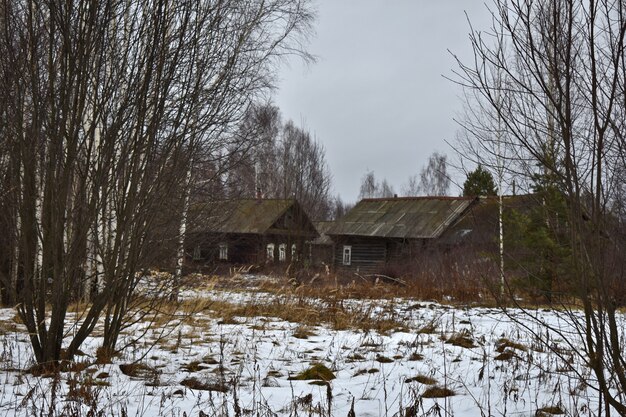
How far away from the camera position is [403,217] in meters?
23.3

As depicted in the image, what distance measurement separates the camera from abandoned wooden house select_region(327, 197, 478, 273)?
21.5 m

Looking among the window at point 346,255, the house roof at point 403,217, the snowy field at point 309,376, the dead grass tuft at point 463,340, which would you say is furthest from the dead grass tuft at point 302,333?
the window at point 346,255

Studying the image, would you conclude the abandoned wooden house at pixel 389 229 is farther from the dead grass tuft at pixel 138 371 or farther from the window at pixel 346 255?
the dead grass tuft at pixel 138 371

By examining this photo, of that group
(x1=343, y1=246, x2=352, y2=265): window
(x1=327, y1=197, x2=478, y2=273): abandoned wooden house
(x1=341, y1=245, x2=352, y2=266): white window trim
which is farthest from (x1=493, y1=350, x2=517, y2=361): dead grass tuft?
(x1=343, y1=246, x2=352, y2=265): window

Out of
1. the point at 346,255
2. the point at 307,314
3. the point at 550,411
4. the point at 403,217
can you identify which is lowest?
the point at 550,411

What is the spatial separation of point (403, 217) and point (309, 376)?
1974 cm

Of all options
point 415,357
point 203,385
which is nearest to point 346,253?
point 415,357

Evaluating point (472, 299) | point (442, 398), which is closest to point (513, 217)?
point (472, 299)

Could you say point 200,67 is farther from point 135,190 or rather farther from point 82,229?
point 82,229

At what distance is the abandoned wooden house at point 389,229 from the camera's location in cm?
2152

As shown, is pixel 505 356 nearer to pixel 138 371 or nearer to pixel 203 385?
pixel 203 385

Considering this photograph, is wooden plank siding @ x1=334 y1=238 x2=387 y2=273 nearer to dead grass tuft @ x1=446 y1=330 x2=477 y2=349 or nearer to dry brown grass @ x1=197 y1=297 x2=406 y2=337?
dry brown grass @ x1=197 y1=297 x2=406 y2=337

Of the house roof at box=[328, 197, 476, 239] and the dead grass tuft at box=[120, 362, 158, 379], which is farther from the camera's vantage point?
the house roof at box=[328, 197, 476, 239]

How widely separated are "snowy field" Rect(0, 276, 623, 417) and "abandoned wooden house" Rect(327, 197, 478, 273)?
14614mm
